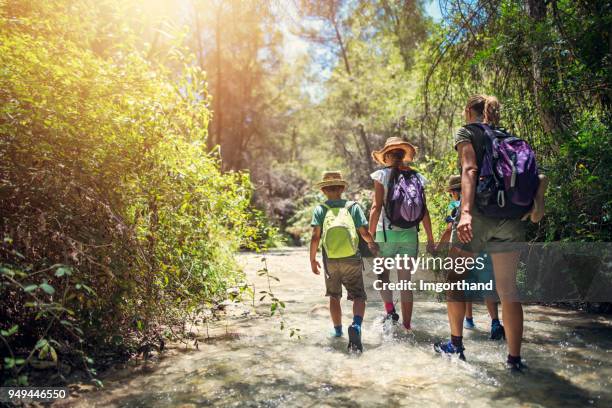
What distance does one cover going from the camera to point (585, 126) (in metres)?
5.32

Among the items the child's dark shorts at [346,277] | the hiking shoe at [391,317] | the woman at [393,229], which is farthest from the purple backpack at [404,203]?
the hiking shoe at [391,317]

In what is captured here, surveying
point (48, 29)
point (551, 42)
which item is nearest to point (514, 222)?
point (551, 42)

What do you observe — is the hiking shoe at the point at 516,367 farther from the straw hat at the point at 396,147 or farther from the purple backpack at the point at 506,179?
the straw hat at the point at 396,147

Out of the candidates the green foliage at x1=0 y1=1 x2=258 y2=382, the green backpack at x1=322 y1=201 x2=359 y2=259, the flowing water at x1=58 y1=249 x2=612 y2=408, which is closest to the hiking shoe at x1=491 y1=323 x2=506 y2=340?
the flowing water at x1=58 y1=249 x2=612 y2=408

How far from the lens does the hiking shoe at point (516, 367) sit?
3640 mm

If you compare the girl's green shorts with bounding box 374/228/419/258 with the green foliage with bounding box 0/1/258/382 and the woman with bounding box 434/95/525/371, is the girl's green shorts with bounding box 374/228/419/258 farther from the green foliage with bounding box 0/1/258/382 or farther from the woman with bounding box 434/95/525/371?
the green foliage with bounding box 0/1/258/382

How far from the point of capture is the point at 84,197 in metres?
3.40

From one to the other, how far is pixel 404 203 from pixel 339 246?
92 centimetres

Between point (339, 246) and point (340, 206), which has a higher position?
point (340, 206)

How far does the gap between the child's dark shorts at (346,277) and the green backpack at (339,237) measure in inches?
4.4

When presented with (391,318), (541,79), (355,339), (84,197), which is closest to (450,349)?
(355,339)

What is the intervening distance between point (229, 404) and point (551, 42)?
556cm

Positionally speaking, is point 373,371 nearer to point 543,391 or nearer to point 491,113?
point 543,391

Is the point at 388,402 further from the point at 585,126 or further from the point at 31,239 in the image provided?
the point at 585,126
